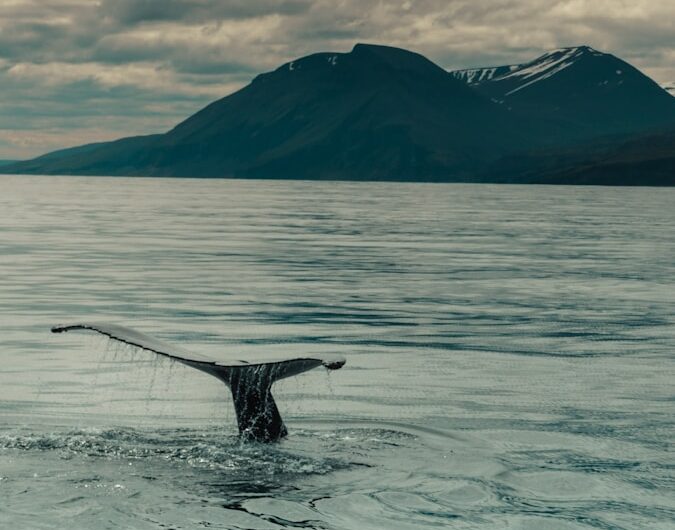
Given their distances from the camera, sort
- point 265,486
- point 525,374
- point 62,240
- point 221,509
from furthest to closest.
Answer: point 62,240 < point 525,374 < point 265,486 < point 221,509

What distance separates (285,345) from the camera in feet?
→ 72.8

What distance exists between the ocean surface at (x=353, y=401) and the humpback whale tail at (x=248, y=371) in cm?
28

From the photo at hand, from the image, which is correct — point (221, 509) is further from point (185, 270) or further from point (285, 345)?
point (185, 270)

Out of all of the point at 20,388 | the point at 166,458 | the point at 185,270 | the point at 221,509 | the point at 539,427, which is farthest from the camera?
the point at 185,270

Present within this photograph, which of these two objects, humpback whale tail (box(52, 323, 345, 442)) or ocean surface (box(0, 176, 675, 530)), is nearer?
humpback whale tail (box(52, 323, 345, 442))

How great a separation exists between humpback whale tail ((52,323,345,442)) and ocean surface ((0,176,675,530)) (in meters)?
0.28

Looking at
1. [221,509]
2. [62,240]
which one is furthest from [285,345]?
[62,240]

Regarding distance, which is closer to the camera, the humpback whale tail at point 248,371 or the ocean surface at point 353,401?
the humpback whale tail at point 248,371

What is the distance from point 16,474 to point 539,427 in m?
6.71

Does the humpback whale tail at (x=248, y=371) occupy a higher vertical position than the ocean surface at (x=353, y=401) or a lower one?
higher

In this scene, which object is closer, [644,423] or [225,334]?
[644,423]

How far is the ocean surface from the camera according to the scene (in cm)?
1089

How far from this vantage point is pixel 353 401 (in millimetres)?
16781

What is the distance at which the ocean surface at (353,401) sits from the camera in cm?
1089
